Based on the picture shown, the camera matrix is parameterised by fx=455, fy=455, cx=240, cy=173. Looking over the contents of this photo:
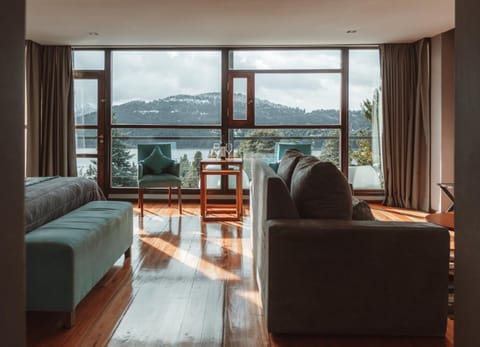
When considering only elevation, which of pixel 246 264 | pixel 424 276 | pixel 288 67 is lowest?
pixel 246 264

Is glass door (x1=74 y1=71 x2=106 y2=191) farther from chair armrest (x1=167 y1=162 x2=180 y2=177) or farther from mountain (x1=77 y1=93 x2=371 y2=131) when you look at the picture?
chair armrest (x1=167 y1=162 x2=180 y2=177)

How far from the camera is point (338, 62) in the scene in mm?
6664

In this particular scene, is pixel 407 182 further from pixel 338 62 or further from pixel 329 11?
pixel 329 11

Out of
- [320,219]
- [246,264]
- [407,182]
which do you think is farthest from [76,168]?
[320,219]

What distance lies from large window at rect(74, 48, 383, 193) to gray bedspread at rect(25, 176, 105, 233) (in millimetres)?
2999

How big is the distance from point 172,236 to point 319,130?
10.4ft

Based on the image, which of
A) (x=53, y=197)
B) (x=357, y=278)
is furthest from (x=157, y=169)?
(x=357, y=278)

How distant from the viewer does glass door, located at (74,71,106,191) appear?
675cm

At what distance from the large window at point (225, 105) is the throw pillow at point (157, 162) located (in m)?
0.70

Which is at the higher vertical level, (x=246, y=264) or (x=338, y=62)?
(x=338, y=62)

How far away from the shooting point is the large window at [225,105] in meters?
6.68

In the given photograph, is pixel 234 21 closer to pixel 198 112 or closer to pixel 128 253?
pixel 198 112
